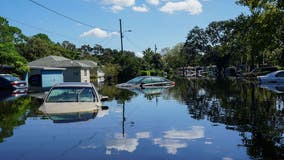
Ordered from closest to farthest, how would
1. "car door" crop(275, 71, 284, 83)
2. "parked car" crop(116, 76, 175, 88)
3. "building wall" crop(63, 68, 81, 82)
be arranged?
"car door" crop(275, 71, 284, 83), "parked car" crop(116, 76, 175, 88), "building wall" crop(63, 68, 81, 82)

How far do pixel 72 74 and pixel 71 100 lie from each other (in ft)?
123

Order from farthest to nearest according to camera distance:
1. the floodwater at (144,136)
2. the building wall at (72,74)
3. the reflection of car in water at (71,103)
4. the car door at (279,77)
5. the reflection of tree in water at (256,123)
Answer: the building wall at (72,74) < the car door at (279,77) < the reflection of car in water at (71,103) < the reflection of tree in water at (256,123) < the floodwater at (144,136)

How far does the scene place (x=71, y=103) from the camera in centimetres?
1254

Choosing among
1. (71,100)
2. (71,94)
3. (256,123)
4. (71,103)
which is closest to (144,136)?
(71,103)

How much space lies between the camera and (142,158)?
7.07 metres

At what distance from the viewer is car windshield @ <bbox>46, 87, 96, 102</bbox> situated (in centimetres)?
1295

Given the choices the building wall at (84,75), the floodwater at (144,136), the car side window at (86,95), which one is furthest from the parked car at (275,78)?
the building wall at (84,75)

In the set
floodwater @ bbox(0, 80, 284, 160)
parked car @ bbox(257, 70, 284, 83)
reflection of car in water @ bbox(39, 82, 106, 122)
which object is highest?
parked car @ bbox(257, 70, 284, 83)

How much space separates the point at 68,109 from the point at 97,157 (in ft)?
16.9

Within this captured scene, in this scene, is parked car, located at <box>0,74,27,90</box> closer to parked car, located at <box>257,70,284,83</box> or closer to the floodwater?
the floodwater

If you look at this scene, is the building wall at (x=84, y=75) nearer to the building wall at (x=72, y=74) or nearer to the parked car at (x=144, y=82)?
the building wall at (x=72, y=74)

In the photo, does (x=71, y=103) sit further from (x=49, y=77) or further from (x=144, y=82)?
(x=49, y=77)

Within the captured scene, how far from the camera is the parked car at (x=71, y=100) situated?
1207cm

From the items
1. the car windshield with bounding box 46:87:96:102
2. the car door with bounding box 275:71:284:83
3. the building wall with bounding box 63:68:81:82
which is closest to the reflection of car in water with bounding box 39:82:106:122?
the car windshield with bounding box 46:87:96:102
